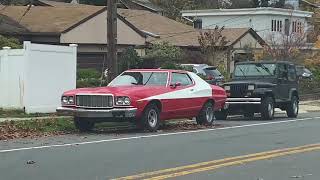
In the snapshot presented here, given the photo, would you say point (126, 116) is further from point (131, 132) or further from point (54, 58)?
point (54, 58)

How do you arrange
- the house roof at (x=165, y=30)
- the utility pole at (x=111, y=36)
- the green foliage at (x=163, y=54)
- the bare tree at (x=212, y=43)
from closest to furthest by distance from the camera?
the utility pole at (x=111, y=36) < the green foliage at (x=163, y=54) < the bare tree at (x=212, y=43) < the house roof at (x=165, y=30)

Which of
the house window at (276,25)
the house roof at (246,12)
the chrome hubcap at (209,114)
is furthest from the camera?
the house window at (276,25)

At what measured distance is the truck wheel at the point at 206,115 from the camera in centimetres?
1926

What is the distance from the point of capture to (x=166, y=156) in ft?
40.0

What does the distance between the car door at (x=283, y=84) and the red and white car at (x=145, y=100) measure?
180 inches

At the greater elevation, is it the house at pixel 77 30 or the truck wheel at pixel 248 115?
the house at pixel 77 30

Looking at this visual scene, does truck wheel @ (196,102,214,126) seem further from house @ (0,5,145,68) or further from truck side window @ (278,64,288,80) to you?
house @ (0,5,145,68)

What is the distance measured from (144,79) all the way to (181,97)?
1152mm

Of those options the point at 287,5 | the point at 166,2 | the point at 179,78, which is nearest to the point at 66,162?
the point at 179,78

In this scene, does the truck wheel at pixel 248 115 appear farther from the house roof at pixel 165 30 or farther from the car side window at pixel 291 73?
the house roof at pixel 165 30

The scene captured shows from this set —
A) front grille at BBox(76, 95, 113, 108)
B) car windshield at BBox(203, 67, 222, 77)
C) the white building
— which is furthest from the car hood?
the white building

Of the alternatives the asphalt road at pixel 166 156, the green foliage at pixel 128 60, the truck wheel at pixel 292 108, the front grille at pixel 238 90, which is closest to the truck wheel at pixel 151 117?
the asphalt road at pixel 166 156

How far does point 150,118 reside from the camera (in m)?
17.0

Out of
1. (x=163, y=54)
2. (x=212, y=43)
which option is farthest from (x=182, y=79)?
(x=212, y=43)
